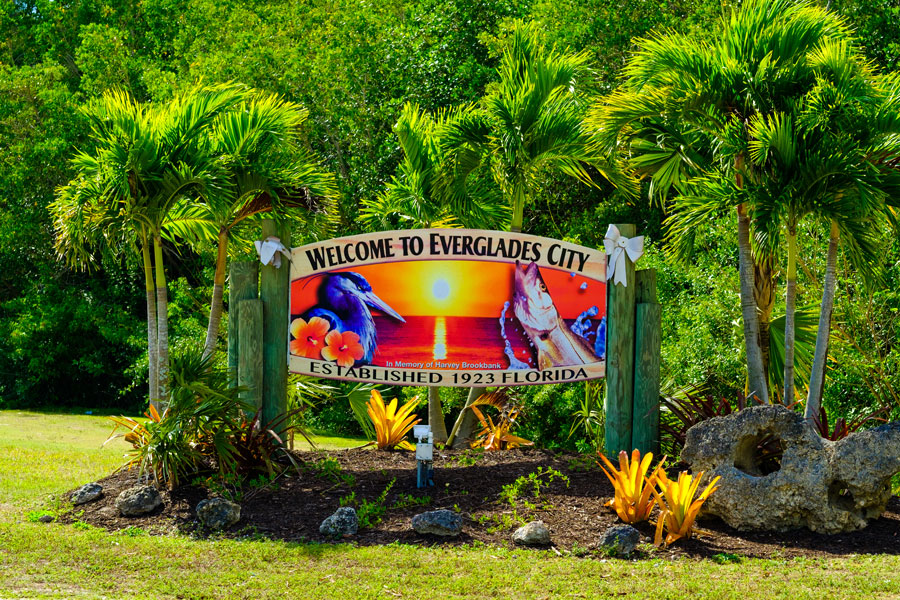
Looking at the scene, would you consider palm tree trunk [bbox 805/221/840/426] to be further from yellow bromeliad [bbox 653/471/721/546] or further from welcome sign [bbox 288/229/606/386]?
welcome sign [bbox 288/229/606/386]

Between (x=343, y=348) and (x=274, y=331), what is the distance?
2.38 ft

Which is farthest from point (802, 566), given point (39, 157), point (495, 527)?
point (39, 157)

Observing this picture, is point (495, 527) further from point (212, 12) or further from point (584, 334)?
point (212, 12)

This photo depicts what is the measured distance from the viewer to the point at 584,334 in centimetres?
1009

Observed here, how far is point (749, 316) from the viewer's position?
30.7 feet

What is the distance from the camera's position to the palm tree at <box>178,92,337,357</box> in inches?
386

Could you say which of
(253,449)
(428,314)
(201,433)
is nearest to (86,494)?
(201,433)

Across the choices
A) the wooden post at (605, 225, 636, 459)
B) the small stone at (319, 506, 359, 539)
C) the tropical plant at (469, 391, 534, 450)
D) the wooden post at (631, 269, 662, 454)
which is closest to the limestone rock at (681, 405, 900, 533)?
the wooden post at (631, 269, 662, 454)

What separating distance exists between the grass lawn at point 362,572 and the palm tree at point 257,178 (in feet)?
9.19

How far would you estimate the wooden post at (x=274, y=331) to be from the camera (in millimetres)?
9922

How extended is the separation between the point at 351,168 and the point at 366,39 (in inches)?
101

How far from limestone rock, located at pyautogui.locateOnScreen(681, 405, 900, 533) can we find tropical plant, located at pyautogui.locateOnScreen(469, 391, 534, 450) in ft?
11.2

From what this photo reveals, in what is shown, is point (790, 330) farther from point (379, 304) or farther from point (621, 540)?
point (379, 304)

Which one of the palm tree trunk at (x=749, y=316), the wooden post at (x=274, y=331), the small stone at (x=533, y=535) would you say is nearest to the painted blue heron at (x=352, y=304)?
the wooden post at (x=274, y=331)
